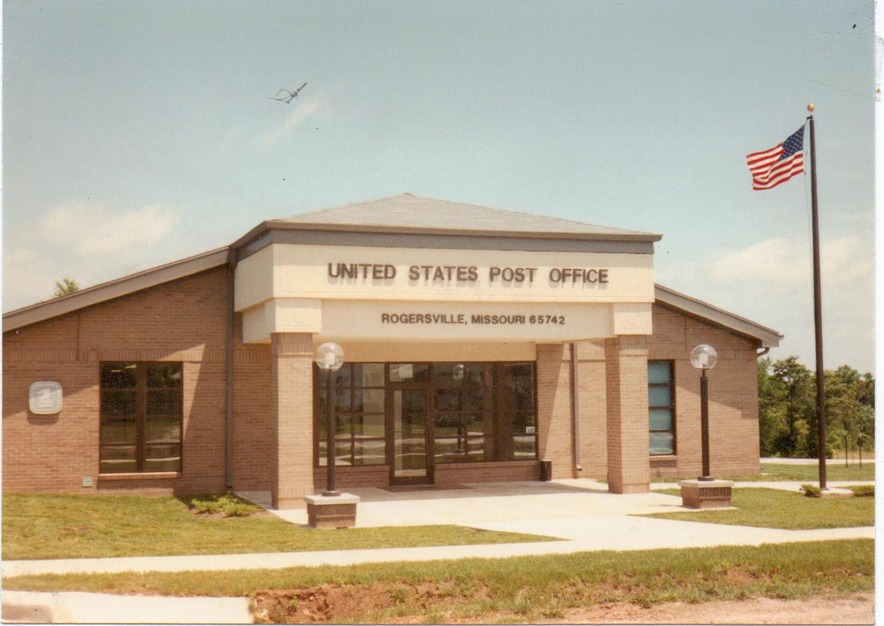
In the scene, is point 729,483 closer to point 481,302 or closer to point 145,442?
point 481,302

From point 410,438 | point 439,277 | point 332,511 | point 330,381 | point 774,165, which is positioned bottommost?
point 332,511

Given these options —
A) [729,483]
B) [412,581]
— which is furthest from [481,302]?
[412,581]

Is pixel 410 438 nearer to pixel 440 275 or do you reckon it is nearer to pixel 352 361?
pixel 352 361

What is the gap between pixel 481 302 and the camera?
19859mm

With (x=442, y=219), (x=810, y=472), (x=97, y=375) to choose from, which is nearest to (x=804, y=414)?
(x=810, y=472)

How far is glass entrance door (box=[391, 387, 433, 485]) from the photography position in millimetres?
23000

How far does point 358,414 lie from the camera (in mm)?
22625

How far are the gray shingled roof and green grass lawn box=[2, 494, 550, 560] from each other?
5.99 metres

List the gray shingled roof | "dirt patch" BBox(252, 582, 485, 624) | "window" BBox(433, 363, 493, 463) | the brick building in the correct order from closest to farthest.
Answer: "dirt patch" BBox(252, 582, 485, 624), the brick building, the gray shingled roof, "window" BBox(433, 363, 493, 463)

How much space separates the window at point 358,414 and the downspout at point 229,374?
6.77 feet

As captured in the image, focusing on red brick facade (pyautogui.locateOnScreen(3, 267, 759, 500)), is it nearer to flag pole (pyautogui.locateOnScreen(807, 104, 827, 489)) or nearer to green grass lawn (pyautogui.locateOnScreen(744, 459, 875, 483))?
flag pole (pyautogui.locateOnScreen(807, 104, 827, 489))

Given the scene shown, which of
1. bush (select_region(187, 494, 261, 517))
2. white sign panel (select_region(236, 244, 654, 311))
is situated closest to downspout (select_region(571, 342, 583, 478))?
white sign panel (select_region(236, 244, 654, 311))

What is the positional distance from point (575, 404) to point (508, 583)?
43.9 feet

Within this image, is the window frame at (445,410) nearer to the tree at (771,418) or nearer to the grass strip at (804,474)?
the grass strip at (804,474)
